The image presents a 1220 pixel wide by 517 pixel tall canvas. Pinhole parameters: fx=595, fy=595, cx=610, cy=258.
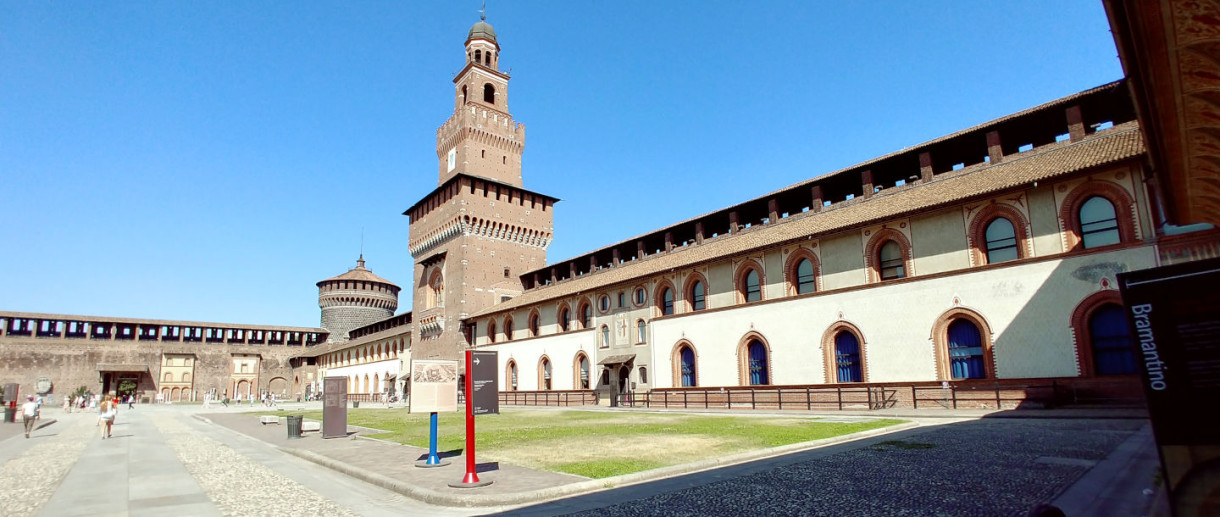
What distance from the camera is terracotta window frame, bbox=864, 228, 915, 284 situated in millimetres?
22281

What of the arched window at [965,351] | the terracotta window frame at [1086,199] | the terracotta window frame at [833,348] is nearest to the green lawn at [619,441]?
the arched window at [965,351]

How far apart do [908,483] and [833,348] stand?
59.0ft

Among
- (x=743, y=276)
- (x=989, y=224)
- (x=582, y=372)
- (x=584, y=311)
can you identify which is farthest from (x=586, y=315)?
(x=989, y=224)

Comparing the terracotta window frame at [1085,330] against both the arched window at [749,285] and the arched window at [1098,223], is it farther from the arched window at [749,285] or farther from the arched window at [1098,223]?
the arched window at [749,285]

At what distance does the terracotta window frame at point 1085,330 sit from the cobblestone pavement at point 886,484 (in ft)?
27.5

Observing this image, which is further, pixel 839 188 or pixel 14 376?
pixel 14 376

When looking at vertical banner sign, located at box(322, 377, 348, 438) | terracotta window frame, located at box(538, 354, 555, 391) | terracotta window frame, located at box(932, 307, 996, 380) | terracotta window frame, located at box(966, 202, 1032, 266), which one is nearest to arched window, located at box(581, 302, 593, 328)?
terracotta window frame, located at box(538, 354, 555, 391)

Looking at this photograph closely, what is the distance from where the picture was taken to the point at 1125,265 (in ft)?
54.8

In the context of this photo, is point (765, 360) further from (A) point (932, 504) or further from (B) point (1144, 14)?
(B) point (1144, 14)

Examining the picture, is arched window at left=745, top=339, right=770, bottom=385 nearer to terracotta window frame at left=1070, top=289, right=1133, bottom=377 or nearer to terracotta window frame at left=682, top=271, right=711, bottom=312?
terracotta window frame at left=682, top=271, right=711, bottom=312

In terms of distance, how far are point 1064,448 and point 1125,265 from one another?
35.6 feet

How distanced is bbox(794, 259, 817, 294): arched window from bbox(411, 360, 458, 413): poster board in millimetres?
18607

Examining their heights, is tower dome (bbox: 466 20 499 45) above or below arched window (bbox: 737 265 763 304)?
above

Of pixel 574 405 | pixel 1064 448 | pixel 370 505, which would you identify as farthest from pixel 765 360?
pixel 370 505
